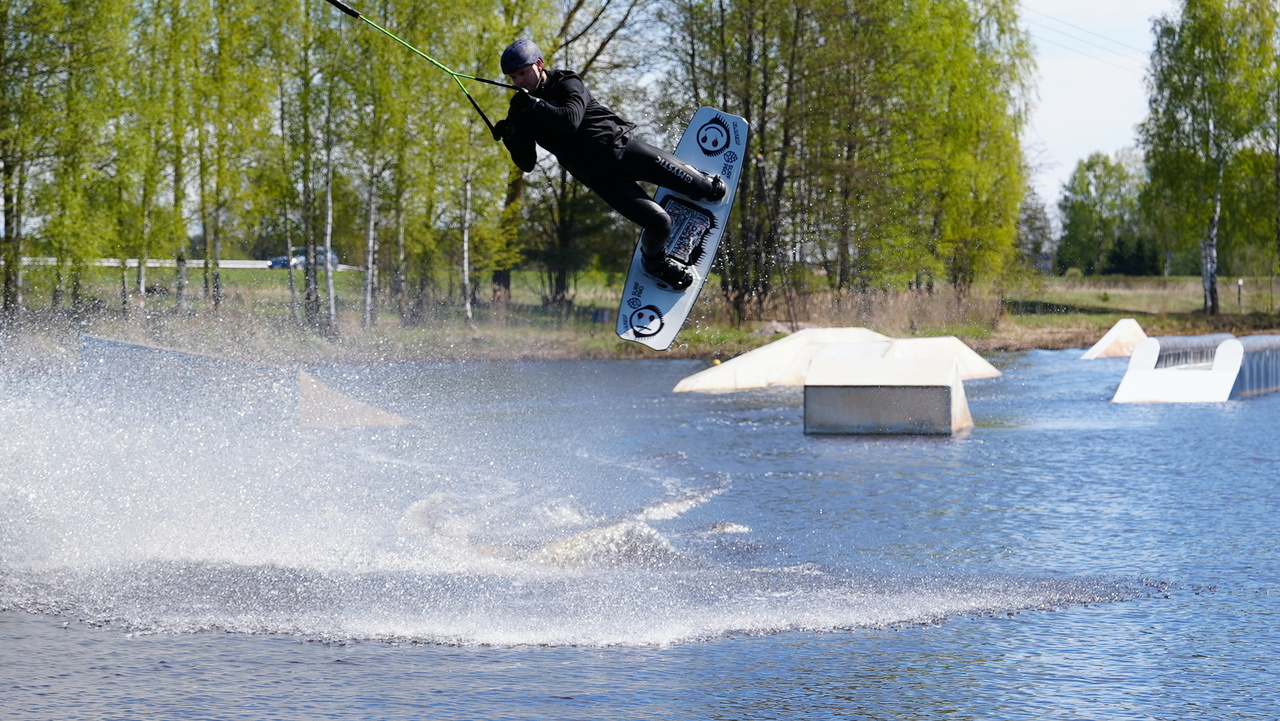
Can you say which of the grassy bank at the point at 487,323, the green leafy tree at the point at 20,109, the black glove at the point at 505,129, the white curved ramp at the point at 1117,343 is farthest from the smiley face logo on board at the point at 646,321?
the white curved ramp at the point at 1117,343

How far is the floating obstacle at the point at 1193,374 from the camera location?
2409 cm

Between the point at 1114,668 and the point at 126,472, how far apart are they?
35.5 ft

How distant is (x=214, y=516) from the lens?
40.2 ft

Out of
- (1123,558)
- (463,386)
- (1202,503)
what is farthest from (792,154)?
(1123,558)

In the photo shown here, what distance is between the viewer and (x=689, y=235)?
10.5 m

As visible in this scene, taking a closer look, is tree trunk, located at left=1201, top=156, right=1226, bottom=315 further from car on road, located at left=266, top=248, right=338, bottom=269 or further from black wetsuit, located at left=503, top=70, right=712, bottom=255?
black wetsuit, located at left=503, top=70, right=712, bottom=255

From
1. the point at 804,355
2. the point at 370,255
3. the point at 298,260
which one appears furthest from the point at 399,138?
the point at 804,355

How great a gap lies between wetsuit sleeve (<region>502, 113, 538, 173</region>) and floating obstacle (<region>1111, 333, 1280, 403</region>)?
1772cm

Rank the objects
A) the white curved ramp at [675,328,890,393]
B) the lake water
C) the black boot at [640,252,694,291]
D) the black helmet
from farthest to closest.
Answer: the white curved ramp at [675,328,890,393] < the black boot at [640,252,694,291] < the black helmet < the lake water

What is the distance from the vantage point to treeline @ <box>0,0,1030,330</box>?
31.6 meters

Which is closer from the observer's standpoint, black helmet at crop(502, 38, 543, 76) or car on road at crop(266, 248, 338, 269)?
black helmet at crop(502, 38, 543, 76)

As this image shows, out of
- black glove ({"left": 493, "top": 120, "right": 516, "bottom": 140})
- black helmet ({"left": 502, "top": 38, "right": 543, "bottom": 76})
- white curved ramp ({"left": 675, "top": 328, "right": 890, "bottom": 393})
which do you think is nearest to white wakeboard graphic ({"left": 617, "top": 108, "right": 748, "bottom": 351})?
black glove ({"left": 493, "top": 120, "right": 516, "bottom": 140})

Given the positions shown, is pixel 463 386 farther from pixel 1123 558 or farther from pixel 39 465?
pixel 1123 558

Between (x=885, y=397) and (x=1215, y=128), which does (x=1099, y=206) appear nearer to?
(x=1215, y=128)
